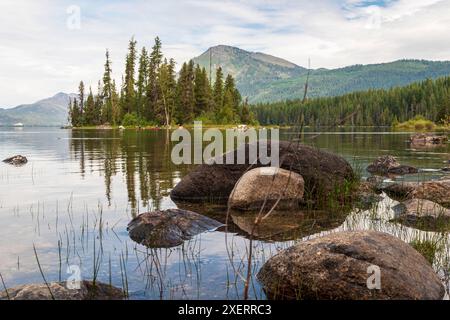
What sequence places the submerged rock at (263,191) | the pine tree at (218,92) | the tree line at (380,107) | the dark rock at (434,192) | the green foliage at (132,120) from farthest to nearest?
the tree line at (380,107) → the pine tree at (218,92) → the green foliage at (132,120) → the dark rock at (434,192) → the submerged rock at (263,191)

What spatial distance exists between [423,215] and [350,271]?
494 cm

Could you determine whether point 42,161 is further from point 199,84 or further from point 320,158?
point 199,84

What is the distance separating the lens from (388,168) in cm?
1922

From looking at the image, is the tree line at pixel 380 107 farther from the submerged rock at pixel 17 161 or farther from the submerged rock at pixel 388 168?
the submerged rock at pixel 17 161

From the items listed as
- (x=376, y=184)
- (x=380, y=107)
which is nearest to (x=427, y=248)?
(x=376, y=184)

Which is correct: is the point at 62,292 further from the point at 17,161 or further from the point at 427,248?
the point at 17,161

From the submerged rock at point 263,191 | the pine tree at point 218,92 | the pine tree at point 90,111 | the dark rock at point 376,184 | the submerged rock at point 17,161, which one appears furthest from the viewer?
the pine tree at point 90,111

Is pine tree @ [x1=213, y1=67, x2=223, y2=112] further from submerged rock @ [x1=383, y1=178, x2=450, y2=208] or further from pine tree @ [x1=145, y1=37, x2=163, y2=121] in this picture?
submerged rock @ [x1=383, y1=178, x2=450, y2=208]

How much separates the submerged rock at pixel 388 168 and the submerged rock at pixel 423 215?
874 centimetres

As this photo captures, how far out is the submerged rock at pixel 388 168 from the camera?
18828 mm

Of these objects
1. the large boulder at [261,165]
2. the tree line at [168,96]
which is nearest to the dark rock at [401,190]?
the large boulder at [261,165]

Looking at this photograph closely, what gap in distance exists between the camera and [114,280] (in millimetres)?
6031
